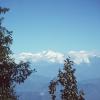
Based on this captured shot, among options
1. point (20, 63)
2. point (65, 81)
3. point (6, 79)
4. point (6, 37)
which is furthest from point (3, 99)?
point (65, 81)

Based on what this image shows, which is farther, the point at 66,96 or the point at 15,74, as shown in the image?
the point at 66,96

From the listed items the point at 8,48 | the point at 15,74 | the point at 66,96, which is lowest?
the point at 66,96

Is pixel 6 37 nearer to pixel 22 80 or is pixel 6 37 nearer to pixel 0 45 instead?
pixel 0 45

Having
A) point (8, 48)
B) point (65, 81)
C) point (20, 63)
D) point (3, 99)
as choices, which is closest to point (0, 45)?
point (8, 48)

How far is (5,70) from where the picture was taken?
23.3m

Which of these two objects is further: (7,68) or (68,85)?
(68,85)

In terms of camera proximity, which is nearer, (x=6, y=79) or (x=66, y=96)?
(x=6, y=79)

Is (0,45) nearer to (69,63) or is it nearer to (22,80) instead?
(22,80)

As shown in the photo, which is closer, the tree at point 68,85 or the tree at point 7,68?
the tree at point 7,68

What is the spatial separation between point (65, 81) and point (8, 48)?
38.9 feet

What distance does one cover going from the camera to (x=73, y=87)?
34219 millimetres

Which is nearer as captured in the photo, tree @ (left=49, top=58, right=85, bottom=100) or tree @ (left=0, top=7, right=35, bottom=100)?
tree @ (left=0, top=7, right=35, bottom=100)

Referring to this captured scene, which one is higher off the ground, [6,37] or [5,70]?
[6,37]

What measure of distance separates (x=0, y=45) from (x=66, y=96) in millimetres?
13813
